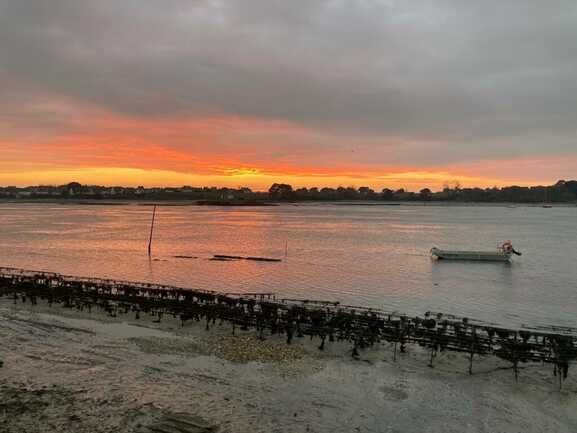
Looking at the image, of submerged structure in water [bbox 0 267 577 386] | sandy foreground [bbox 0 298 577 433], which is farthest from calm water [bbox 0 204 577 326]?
sandy foreground [bbox 0 298 577 433]

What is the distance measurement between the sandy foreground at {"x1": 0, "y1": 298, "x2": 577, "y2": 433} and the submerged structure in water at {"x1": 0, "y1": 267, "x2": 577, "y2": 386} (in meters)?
0.51

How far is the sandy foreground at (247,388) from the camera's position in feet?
39.2

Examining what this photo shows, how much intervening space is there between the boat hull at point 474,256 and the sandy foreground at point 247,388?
41.7 m

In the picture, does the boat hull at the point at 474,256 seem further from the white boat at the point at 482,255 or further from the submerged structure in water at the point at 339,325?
the submerged structure in water at the point at 339,325

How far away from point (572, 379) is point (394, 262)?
38.1 meters

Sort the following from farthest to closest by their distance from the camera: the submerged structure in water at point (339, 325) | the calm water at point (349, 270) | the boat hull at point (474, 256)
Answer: the boat hull at point (474, 256) → the calm water at point (349, 270) → the submerged structure in water at point (339, 325)

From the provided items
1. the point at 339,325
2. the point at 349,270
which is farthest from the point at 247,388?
the point at 349,270

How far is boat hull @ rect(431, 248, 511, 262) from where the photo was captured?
5756cm

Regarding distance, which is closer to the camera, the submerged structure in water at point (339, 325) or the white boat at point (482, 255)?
the submerged structure in water at point (339, 325)

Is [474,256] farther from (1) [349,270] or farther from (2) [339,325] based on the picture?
(2) [339,325]

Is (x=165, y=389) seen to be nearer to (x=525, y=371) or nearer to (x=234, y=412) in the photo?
(x=234, y=412)

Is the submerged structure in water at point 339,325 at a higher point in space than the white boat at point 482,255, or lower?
higher

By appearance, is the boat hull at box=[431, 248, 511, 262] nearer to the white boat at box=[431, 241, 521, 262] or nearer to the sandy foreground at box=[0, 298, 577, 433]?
the white boat at box=[431, 241, 521, 262]

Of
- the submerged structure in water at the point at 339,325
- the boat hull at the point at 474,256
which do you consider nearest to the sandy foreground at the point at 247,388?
the submerged structure in water at the point at 339,325
